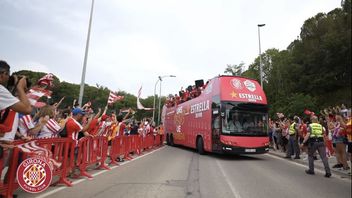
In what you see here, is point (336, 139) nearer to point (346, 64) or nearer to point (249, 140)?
point (249, 140)

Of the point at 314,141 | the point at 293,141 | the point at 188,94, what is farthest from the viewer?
the point at 188,94

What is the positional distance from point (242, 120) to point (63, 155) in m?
8.80

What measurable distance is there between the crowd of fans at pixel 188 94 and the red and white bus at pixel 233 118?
A: 6.66 feet

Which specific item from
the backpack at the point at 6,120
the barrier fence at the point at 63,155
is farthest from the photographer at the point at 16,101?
the barrier fence at the point at 63,155

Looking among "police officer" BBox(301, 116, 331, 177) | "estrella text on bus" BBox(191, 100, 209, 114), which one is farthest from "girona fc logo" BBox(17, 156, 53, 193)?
"estrella text on bus" BBox(191, 100, 209, 114)

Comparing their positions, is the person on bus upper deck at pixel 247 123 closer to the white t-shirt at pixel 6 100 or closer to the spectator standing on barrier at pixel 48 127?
the spectator standing on barrier at pixel 48 127

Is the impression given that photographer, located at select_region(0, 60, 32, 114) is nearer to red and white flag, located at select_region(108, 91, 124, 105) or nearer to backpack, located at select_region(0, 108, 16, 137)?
backpack, located at select_region(0, 108, 16, 137)

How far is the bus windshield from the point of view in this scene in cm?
1366

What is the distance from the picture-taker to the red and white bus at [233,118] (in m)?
13.5

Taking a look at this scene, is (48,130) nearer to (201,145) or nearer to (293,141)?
(201,145)

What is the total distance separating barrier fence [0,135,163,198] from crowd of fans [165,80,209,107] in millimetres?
7157

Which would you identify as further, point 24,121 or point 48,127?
point 48,127

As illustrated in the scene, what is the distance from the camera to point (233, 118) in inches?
544

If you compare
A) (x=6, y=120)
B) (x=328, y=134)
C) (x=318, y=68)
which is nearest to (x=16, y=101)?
(x=6, y=120)
